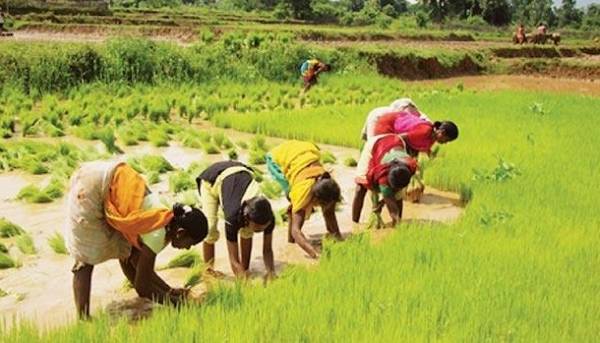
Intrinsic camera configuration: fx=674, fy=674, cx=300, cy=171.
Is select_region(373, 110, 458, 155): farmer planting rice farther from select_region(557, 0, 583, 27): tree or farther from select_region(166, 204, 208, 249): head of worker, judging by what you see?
select_region(557, 0, 583, 27): tree

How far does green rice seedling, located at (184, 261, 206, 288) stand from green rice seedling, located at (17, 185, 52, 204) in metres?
2.00

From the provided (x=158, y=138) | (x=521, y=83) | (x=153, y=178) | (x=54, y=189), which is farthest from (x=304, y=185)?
(x=521, y=83)

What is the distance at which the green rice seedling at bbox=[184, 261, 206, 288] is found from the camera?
12.2ft

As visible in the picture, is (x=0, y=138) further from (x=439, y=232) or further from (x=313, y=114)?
(x=439, y=232)

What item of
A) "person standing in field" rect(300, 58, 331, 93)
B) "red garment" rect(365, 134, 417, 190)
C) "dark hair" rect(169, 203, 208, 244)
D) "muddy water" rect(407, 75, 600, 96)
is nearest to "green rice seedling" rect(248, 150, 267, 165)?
"red garment" rect(365, 134, 417, 190)

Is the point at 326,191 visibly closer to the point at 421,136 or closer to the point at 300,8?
the point at 421,136

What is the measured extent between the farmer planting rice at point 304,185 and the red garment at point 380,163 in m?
0.51

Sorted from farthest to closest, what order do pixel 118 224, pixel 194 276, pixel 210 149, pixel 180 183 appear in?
pixel 210 149, pixel 180 183, pixel 194 276, pixel 118 224

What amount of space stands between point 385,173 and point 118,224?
6.91 ft

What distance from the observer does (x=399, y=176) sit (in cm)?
438

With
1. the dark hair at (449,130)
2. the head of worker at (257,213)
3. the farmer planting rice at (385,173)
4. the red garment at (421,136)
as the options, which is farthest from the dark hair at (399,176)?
the head of worker at (257,213)

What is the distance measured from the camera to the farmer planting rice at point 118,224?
307 cm

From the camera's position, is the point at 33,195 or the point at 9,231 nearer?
the point at 9,231

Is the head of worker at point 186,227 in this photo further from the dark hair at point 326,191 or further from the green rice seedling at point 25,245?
the green rice seedling at point 25,245
